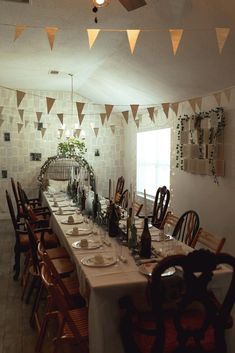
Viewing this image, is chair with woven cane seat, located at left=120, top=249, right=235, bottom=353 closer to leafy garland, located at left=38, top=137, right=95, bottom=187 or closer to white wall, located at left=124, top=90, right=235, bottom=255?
white wall, located at left=124, top=90, right=235, bottom=255

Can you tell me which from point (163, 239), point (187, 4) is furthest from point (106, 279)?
point (187, 4)

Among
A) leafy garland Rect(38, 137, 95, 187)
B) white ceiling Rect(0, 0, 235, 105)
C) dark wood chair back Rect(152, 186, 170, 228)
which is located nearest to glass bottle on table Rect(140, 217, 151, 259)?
dark wood chair back Rect(152, 186, 170, 228)

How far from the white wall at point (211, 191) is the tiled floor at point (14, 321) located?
8.00 feet

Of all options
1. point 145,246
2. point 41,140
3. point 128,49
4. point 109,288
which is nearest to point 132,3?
point 145,246

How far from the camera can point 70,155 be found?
7.49m

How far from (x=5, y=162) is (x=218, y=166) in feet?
15.9

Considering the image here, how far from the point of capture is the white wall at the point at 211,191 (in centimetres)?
416

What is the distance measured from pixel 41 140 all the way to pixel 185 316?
20.5 feet

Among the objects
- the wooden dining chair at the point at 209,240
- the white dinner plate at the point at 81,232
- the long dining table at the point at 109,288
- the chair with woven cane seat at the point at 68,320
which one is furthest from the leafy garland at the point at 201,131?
the chair with woven cane seat at the point at 68,320

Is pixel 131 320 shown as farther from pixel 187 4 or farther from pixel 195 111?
pixel 195 111

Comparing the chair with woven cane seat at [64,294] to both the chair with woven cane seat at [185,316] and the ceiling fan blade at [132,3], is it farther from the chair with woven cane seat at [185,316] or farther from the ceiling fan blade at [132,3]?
the ceiling fan blade at [132,3]

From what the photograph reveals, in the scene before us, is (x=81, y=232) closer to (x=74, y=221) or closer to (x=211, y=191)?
(x=74, y=221)

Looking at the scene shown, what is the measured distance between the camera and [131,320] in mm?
1870

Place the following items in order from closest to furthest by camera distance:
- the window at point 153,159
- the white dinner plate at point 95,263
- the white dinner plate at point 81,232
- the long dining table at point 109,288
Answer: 1. the long dining table at point 109,288
2. the white dinner plate at point 95,263
3. the white dinner plate at point 81,232
4. the window at point 153,159
